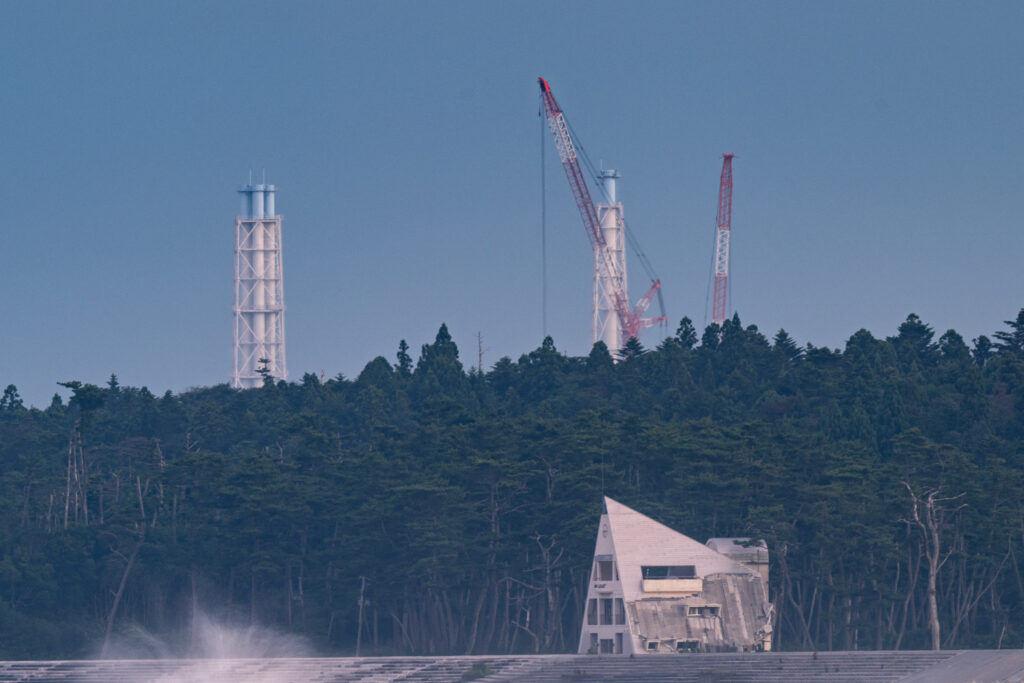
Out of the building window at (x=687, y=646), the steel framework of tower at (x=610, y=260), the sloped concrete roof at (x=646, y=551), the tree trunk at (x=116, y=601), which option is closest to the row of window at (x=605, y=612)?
the sloped concrete roof at (x=646, y=551)

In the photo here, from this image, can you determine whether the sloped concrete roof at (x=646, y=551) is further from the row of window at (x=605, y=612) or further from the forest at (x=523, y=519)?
the forest at (x=523, y=519)

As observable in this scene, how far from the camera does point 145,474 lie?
130 meters

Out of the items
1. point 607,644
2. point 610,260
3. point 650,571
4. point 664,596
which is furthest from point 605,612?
point 610,260

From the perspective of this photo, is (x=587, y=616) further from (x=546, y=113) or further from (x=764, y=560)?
(x=546, y=113)

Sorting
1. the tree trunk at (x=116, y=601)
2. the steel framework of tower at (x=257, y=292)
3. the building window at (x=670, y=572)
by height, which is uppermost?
the steel framework of tower at (x=257, y=292)

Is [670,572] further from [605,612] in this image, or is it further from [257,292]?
[257,292]

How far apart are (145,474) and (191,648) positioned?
80.3 ft

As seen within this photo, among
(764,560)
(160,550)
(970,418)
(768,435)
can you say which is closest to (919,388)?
(970,418)

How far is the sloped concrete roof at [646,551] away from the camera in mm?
89188

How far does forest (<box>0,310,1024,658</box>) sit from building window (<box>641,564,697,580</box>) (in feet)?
31.1

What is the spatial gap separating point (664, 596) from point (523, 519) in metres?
20.3

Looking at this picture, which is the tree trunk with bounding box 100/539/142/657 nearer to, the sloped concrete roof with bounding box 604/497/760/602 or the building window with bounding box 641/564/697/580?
the sloped concrete roof with bounding box 604/497/760/602

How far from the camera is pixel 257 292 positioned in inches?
7274

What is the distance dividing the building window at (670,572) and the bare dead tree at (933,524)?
1293cm
